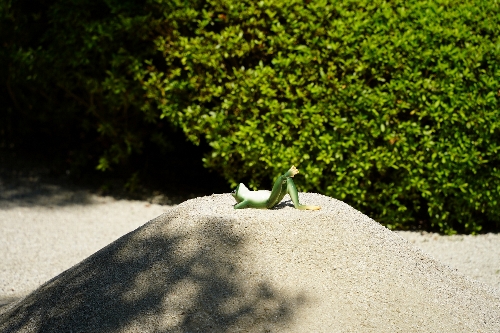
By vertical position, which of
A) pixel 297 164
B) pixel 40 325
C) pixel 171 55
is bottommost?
pixel 297 164

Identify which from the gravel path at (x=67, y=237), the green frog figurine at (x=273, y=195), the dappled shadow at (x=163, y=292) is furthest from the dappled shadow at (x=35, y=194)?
the green frog figurine at (x=273, y=195)

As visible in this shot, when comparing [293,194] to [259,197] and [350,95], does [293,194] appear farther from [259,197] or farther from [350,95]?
[350,95]

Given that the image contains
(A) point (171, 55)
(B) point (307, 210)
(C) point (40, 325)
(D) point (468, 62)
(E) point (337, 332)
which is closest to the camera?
(E) point (337, 332)

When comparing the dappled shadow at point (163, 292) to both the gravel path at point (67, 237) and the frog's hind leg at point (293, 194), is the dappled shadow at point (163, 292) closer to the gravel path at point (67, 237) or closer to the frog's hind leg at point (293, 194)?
the frog's hind leg at point (293, 194)

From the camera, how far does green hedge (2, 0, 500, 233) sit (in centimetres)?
Answer: 642

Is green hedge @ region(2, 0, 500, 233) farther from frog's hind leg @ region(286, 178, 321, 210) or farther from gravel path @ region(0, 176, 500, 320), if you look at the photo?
frog's hind leg @ region(286, 178, 321, 210)

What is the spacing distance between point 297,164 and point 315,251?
287 centimetres

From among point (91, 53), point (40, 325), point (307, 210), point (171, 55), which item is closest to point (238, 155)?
point (171, 55)

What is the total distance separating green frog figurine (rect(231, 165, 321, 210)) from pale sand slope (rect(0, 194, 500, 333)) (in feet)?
0.24

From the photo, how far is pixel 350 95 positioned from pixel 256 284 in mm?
3269

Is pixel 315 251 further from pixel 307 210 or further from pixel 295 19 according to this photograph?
pixel 295 19

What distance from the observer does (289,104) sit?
267 inches

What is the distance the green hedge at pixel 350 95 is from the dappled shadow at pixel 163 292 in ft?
9.21

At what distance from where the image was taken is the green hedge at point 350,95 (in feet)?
21.1
